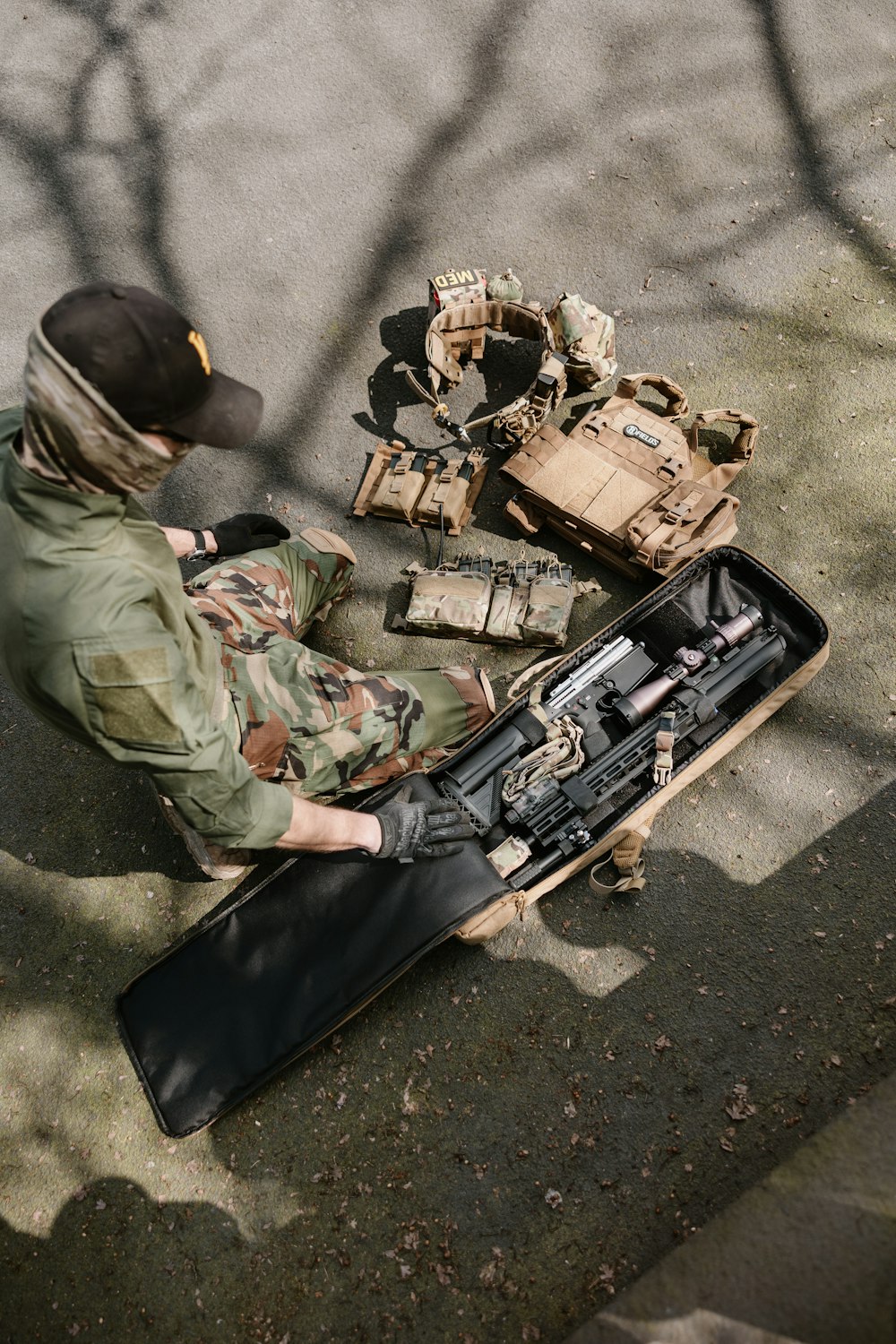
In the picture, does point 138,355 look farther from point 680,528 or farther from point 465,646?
point 680,528

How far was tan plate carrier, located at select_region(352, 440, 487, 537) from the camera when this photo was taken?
15.0 ft

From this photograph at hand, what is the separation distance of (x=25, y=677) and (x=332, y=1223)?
2.53 metres

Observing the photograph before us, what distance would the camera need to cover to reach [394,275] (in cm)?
555

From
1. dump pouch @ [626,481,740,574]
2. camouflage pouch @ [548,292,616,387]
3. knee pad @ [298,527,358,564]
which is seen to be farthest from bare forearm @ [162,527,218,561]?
camouflage pouch @ [548,292,616,387]

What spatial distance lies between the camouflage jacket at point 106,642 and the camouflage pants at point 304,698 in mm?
594

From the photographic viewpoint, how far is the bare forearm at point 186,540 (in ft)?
13.5

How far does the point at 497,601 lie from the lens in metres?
4.30

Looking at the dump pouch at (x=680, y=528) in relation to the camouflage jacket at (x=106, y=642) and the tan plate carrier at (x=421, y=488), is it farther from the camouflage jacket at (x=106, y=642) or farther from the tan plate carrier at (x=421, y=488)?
the camouflage jacket at (x=106, y=642)

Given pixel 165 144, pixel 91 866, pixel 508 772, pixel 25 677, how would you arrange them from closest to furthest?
pixel 25 677
pixel 508 772
pixel 91 866
pixel 165 144

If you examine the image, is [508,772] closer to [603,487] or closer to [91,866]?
[603,487]

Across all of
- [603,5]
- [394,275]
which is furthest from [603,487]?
[603,5]

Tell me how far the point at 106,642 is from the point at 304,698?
117 cm

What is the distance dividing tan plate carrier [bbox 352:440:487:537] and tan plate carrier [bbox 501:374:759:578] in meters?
0.25

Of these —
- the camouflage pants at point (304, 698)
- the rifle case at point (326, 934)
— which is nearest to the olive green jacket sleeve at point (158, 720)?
the camouflage pants at point (304, 698)
